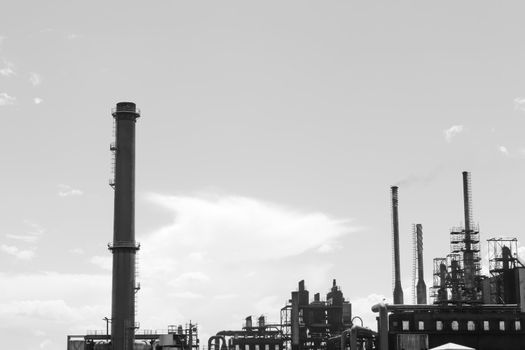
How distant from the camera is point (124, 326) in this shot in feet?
270

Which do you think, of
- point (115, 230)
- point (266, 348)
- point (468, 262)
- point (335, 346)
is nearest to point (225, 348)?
point (266, 348)

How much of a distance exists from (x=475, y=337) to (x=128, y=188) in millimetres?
39089

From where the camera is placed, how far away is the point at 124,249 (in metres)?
82.3

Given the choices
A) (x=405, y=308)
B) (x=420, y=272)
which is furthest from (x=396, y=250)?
(x=405, y=308)

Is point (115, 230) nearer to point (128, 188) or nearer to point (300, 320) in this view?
point (128, 188)

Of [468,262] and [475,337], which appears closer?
[475,337]

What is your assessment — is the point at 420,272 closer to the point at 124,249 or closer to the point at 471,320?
the point at 471,320

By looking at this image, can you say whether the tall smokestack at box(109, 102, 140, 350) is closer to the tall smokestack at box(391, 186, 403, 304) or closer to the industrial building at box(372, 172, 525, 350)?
the industrial building at box(372, 172, 525, 350)

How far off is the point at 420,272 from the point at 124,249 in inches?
2189

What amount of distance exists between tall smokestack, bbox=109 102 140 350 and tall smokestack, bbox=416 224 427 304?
5225 cm

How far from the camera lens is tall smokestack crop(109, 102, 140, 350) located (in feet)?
270

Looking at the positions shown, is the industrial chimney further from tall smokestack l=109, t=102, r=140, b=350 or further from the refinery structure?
tall smokestack l=109, t=102, r=140, b=350

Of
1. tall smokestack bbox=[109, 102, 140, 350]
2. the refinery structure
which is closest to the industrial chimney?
the refinery structure

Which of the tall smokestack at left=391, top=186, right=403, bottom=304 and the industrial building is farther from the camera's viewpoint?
the tall smokestack at left=391, top=186, right=403, bottom=304
